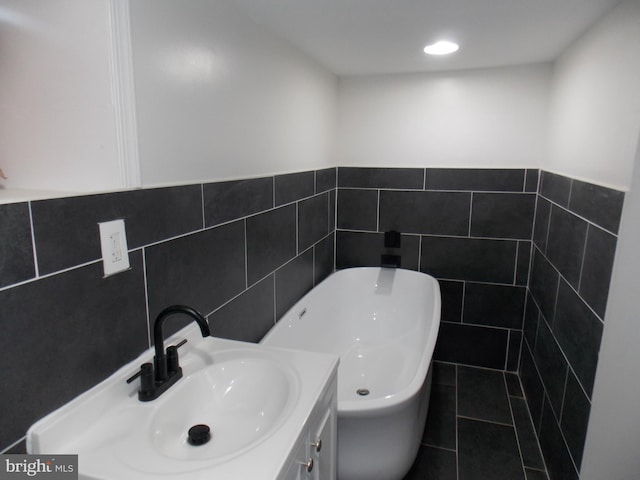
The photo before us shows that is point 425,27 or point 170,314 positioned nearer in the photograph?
point 170,314

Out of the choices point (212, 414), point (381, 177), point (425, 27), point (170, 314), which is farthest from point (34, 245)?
point (381, 177)

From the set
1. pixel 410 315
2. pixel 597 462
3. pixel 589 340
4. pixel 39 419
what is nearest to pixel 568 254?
pixel 589 340

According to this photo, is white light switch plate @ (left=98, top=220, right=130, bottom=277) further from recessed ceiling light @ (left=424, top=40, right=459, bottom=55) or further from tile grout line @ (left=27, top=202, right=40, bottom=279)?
recessed ceiling light @ (left=424, top=40, right=459, bottom=55)

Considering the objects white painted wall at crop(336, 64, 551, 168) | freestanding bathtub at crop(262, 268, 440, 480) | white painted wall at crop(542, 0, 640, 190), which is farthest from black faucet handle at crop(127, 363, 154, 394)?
white painted wall at crop(336, 64, 551, 168)

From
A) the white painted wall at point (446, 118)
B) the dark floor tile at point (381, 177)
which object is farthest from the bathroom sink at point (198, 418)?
the white painted wall at point (446, 118)

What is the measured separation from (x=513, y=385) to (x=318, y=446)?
2046 mm

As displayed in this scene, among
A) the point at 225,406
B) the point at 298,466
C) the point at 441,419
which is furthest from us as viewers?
the point at 441,419

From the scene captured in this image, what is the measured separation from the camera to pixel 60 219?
0.94 metres

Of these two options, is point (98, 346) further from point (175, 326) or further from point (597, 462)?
point (597, 462)

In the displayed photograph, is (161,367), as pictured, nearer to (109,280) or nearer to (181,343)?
(181,343)

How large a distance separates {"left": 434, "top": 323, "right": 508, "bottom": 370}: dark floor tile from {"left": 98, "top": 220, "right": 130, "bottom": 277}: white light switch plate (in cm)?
244

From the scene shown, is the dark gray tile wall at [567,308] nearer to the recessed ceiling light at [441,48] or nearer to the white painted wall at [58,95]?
the recessed ceiling light at [441,48]

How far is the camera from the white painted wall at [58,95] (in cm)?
107

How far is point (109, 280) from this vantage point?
1.08 m
